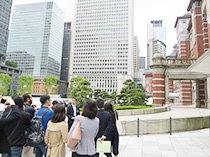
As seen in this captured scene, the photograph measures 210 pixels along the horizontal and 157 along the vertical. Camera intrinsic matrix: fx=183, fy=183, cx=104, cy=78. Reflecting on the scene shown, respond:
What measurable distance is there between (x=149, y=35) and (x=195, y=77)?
167380 mm

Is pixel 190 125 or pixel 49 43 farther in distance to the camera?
pixel 49 43

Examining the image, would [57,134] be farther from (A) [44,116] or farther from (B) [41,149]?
(B) [41,149]

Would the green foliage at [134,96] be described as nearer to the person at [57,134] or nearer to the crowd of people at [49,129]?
the crowd of people at [49,129]

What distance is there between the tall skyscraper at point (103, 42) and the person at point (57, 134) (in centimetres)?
10190

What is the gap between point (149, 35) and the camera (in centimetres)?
17988

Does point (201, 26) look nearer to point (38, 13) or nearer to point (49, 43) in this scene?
point (49, 43)

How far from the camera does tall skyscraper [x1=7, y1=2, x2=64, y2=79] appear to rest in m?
111

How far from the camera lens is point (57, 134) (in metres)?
3.48

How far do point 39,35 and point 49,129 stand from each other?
120 metres

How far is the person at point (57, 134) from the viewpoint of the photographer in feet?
11.4

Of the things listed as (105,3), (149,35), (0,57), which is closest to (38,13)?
(105,3)

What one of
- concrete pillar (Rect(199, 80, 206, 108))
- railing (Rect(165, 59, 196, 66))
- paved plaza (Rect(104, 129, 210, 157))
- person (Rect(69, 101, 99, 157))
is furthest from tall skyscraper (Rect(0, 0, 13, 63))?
person (Rect(69, 101, 99, 157))

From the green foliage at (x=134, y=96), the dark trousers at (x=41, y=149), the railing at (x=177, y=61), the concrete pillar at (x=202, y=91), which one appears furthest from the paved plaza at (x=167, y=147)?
the concrete pillar at (x=202, y=91)

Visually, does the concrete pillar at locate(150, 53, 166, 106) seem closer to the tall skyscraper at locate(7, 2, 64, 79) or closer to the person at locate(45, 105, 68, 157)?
the person at locate(45, 105, 68, 157)
